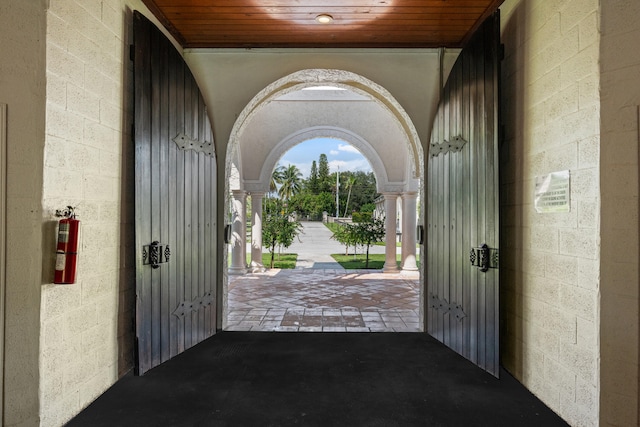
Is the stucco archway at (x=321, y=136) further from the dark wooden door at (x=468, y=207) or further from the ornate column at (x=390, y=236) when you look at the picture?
the dark wooden door at (x=468, y=207)

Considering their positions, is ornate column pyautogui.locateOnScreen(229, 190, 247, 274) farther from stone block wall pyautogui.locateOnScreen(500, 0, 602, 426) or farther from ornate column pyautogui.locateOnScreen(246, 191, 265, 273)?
stone block wall pyautogui.locateOnScreen(500, 0, 602, 426)

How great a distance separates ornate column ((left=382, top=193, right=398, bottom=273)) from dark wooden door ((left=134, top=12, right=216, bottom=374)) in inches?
238

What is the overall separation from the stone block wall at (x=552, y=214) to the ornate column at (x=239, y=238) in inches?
269

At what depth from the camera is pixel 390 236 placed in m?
9.49

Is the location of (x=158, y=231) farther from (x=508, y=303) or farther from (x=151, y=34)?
(x=508, y=303)

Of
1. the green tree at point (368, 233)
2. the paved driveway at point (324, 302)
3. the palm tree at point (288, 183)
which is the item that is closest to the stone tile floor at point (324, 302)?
the paved driveway at point (324, 302)

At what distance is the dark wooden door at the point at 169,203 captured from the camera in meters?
3.05

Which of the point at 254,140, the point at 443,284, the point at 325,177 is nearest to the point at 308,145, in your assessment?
the point at 325,177

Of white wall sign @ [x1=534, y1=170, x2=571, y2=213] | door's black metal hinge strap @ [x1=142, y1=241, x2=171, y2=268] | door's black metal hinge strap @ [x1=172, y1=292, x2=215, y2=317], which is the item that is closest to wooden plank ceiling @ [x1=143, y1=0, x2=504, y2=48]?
white wall sign @ [x1=534, y1=170, x2=571, y2=213]

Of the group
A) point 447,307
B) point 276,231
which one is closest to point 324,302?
point 447,307

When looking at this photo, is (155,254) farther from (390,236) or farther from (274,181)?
(274,181)

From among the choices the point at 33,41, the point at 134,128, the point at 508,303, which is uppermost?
the point at 33,41

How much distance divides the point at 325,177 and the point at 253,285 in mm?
47198

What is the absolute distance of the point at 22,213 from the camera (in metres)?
2.11
